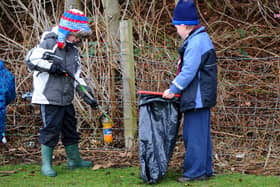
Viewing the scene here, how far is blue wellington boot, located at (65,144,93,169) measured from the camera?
5.93 meters

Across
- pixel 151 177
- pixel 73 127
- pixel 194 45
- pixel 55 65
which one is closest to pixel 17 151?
pixel 73 127

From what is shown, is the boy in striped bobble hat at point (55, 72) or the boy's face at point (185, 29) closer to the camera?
the boy's face at point (185, 29)

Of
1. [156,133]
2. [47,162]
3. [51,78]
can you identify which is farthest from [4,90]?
[156,133]

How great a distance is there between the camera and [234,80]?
7.71 m

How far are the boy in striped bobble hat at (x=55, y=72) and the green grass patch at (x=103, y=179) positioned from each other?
0.61ft

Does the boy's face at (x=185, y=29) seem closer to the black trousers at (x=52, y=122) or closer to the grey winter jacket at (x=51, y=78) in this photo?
the grey winter jacket at (x=51, y=78)

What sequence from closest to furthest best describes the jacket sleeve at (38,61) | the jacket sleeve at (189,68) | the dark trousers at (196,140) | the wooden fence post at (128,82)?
the jacket sleeve at (189,68) < the dark trousers at (196,140) < the jacket sleeve at (38,61) < the wooden fence post at (128,82)

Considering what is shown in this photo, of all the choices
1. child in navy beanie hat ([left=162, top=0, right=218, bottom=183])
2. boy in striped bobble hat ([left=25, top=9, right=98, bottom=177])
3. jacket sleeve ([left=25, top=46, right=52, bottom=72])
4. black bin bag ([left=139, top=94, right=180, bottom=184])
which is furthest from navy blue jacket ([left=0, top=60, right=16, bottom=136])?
child in navy beanie hat ([left=162, top=0, right=218, bottom=183])

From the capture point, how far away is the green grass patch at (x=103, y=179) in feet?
17.3

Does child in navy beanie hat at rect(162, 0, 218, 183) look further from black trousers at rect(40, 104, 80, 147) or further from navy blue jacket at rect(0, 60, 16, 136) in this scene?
navy blue jacket at rect(0, 60, 16, 136)

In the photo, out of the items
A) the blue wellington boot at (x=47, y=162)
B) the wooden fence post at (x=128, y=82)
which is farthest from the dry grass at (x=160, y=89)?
the blue wellington boot at (x=47, y=162)

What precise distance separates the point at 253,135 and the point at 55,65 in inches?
99.6

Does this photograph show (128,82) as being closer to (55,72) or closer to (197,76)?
(55,72)

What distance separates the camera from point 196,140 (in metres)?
5.20
